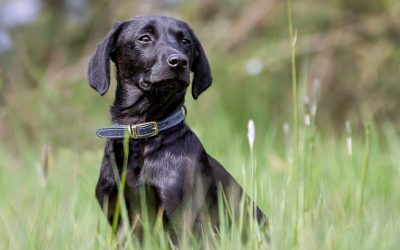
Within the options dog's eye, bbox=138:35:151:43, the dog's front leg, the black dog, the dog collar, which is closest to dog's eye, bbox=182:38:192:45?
the black dog

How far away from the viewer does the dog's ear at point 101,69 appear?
12.9 ft

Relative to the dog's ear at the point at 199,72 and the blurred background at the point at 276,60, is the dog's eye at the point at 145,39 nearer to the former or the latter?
the dog's ear at the point at 199,72

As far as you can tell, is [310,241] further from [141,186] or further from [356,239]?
[141,186]

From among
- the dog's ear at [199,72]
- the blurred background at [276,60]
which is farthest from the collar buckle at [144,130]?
the blurred background at [276,60]

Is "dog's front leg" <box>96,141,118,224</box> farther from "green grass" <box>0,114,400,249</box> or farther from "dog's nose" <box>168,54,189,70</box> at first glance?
"dog's nose" <box>168,54,189,70</box>

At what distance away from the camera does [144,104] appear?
156 inches

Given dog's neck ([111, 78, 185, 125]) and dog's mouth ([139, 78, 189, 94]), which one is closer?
dog's mouth ([139, 78, 189, 94])

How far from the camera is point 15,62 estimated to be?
7.73 meters

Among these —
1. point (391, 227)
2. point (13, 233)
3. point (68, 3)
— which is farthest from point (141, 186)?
point (68, 3)

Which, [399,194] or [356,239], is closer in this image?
[356,239]

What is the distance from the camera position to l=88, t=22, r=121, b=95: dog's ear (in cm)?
394

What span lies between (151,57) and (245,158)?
1.96 metres

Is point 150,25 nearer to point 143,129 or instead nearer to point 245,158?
point 143,129

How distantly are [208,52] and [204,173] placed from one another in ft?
14.3
